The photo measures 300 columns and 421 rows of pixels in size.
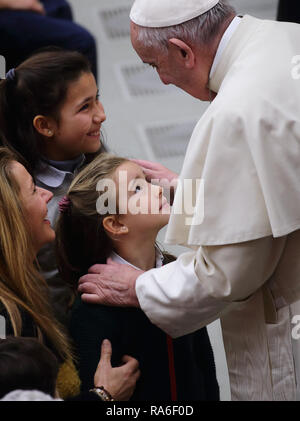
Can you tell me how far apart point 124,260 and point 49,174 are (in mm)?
428

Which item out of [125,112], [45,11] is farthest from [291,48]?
[125,112]

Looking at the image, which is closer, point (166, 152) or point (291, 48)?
point (291, 48)

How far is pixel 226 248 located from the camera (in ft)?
9.15

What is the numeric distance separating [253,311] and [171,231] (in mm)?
366

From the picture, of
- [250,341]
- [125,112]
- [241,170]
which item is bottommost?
[125,112]

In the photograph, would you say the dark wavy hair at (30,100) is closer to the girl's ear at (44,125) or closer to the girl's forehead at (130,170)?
the girl's ear at (44,125)

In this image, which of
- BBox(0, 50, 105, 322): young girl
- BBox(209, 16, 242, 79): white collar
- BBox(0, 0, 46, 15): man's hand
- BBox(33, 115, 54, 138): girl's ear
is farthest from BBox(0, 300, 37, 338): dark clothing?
BBox(0, 0, 46, 15): man's hand

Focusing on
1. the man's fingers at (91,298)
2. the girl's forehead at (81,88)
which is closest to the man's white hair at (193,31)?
the girl's forehead at (81,88)

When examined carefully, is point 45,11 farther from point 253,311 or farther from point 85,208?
point 253,311

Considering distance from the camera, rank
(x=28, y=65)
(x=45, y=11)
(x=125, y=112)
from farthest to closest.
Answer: (x=125, y=112) → (x=45, y=11) → (x=28, y=65)

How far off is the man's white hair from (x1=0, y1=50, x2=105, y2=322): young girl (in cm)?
40

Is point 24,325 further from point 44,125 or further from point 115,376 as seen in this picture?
point 44,125

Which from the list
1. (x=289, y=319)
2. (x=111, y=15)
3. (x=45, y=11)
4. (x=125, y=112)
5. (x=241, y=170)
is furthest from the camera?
(x=111, y=15)

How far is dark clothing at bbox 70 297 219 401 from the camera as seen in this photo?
291 cm
